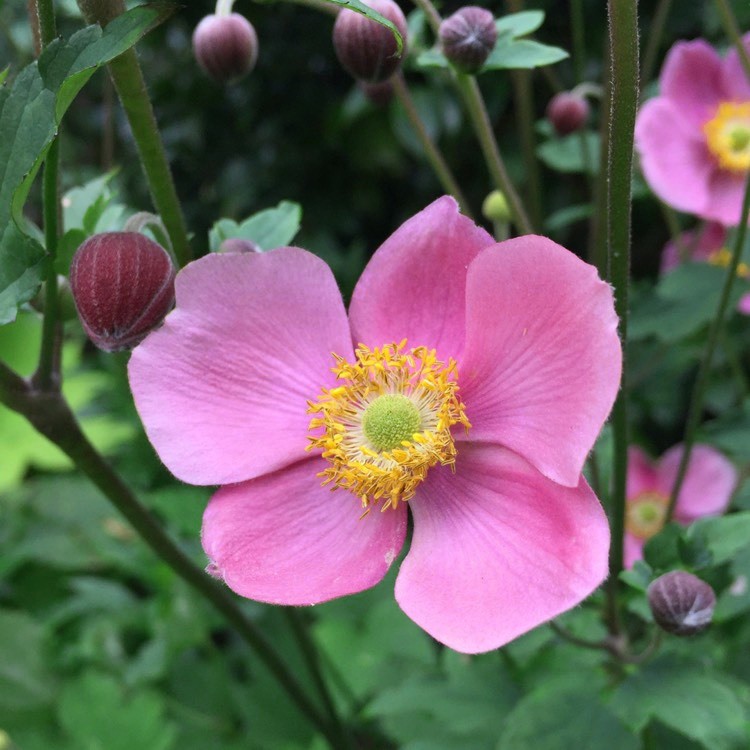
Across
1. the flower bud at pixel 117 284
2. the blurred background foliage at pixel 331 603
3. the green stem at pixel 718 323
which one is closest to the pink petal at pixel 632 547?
the blurred background foliage at pixel 331 603

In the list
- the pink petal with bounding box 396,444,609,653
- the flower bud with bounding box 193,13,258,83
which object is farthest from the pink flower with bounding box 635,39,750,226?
the pink petal with bounding box 396,444,609,653

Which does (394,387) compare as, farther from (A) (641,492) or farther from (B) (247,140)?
(B) (247,140)

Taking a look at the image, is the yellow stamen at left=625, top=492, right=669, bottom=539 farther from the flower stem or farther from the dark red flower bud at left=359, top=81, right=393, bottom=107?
the flower stem

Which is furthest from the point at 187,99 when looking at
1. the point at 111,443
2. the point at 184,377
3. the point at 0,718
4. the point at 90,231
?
the point at 184,377

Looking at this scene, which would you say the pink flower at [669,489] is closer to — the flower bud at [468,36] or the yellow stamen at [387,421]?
the yellow stamen at [387,421]

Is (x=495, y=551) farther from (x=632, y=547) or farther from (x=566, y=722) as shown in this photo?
(x=632, y=547)

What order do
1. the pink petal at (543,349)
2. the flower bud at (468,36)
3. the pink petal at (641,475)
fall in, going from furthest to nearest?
1. the pink petal at (641,475)
2. the flower bud at (468,36)
3. the pink petal at (543,349)

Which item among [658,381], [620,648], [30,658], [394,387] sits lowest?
[658,381]
